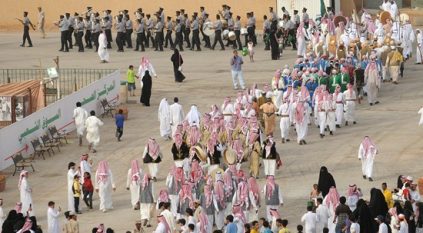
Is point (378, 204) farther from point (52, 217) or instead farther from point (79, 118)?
point (79, 118)

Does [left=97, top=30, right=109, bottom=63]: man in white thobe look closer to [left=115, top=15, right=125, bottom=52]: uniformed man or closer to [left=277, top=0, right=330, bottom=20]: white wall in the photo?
[left=115, top=15, right=125, bottom=52]: uniformed man

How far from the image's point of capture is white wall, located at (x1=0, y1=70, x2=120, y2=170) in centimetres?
3866

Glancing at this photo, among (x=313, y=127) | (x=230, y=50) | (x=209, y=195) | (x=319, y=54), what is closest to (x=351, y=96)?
(x=313, y=127)

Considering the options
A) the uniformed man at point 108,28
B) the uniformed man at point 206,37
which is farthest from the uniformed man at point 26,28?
the uniformed man at point 206,37

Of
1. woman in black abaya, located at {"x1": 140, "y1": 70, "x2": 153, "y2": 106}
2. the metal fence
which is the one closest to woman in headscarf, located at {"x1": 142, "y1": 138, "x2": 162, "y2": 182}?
woman in black abaya, located at {"x1": 140, "y1": 70, "x2": 153, "y2": 106}

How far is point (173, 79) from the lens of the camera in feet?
165

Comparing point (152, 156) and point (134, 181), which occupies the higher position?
point (152, 156)

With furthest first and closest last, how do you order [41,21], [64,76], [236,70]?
1. [41,21]
2. [64,76]
3. [236,70]

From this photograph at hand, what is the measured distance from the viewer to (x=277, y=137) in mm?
41406

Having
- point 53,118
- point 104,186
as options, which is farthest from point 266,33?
point 104,186

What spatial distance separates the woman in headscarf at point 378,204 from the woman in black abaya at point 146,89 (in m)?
14.4

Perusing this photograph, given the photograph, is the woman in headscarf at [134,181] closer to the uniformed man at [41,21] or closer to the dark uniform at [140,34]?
the dark uniform at [140,34]

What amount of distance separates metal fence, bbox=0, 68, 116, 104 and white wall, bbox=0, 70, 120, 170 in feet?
4.74

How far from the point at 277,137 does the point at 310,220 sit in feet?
32.7
